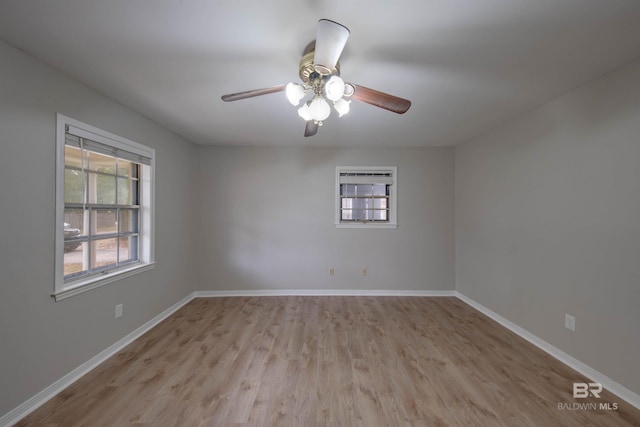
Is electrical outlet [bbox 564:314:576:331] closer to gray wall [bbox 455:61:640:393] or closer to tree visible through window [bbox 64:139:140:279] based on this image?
gray wall [bbox 455:61:640:393]

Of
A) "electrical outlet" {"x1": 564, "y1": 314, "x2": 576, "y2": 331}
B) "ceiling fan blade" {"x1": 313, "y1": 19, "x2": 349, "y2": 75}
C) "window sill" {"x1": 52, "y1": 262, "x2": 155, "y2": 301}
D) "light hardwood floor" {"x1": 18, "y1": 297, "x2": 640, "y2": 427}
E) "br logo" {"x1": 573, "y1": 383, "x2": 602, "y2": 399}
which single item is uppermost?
"ceiling fan blade" {"x1": 313, "y1": 19, "x2": 349, "y2": 75}

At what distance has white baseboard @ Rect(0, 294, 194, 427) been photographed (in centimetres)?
153

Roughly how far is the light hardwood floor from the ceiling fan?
1943 mm

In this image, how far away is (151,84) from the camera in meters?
2.01

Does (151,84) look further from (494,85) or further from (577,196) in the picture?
(577,196)

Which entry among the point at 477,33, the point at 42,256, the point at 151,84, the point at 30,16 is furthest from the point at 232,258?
the point at 477,33

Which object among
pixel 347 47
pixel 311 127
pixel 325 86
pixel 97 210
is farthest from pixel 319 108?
pixel 97 210

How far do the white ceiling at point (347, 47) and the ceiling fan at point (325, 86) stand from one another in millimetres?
223

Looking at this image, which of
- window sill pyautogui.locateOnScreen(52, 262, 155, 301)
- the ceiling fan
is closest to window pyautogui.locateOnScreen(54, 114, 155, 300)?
window sill pyautogui.locateOnScreen(52, 262, 155, 301)

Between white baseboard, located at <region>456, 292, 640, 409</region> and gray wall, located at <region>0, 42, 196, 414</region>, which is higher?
gray wall, located at <region>0, 42, 196, 414</region>

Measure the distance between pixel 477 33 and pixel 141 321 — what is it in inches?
151

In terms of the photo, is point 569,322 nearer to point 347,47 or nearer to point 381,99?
point 381,99

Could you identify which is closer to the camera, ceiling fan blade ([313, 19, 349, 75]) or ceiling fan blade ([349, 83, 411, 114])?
ceiling fan blade ([313, 19, 349, 75])

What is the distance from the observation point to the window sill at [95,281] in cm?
185
